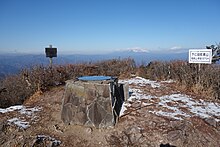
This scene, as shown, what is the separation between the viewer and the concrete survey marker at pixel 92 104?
5.06m

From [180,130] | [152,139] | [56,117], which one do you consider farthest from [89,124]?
[180,130]

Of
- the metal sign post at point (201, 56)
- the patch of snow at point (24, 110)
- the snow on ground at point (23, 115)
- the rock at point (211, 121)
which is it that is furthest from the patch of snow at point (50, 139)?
the metal sign post at point (201, 56)

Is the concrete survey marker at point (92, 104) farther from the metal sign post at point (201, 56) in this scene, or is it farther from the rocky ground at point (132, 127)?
the metal sign post at point (201, 56)

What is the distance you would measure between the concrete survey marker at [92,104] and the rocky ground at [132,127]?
0.61 ft

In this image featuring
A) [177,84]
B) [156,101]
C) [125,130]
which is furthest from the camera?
[177,84]

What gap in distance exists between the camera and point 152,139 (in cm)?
450

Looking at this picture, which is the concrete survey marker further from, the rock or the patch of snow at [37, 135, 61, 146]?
the rock

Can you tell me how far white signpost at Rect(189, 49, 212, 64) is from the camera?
25.7 feet

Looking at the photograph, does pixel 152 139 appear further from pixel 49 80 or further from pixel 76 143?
pixel 49 80

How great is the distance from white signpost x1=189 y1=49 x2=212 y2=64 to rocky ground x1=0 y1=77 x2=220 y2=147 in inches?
80.1

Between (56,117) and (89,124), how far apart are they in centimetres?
110

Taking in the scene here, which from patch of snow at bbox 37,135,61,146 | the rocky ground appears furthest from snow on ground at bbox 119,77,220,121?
patch of snow at bbox 37,135,61,146

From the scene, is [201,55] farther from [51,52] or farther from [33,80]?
[33,80]

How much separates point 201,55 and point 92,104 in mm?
5211
